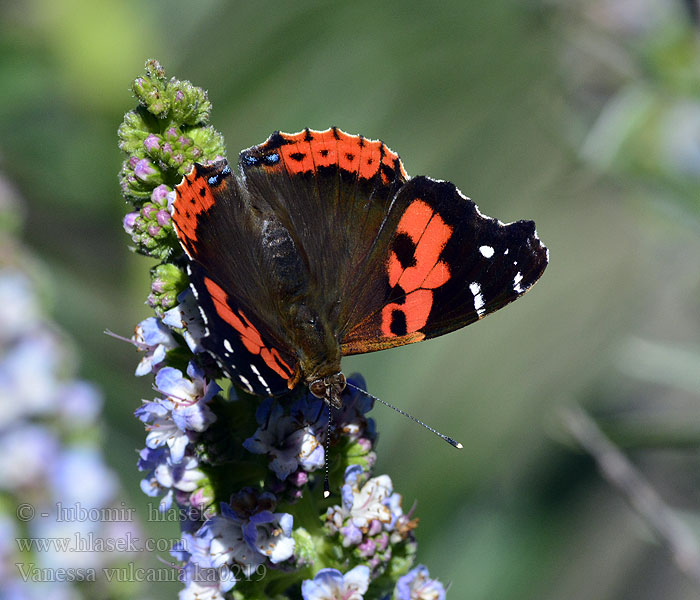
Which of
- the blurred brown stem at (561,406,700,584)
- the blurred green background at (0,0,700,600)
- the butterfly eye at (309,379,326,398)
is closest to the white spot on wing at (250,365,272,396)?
the butterfly eye at (309,379,326,398)

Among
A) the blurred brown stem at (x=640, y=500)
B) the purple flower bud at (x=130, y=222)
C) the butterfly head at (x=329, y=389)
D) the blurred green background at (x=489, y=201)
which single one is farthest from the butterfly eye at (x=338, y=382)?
the blurred green background at (x=489, y=201)

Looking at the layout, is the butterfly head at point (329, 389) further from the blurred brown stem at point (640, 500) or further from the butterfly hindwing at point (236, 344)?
the blurred brown stem at point (640, 500)

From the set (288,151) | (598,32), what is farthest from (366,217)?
(598,32)

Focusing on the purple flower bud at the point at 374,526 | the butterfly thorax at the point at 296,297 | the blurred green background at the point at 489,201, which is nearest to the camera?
the purple flower bud at the point at 374,526

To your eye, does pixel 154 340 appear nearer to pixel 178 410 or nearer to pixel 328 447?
pixel 178 410

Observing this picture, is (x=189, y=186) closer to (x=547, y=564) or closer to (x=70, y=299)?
(x=547, y=564)

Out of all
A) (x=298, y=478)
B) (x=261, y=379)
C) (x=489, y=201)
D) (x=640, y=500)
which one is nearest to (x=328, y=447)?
(x=298, y=478)
